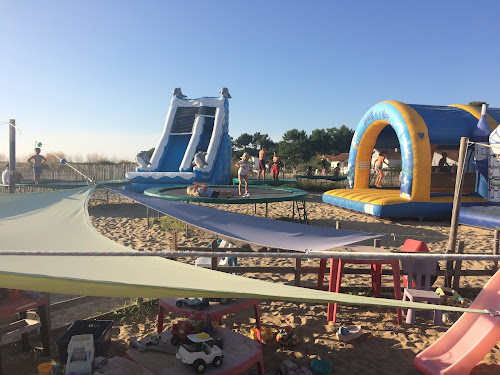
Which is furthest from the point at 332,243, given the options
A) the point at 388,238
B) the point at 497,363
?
the point at 388,238

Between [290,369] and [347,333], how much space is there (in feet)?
3.02

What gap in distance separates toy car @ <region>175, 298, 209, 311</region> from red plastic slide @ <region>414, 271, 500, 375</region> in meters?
1.78

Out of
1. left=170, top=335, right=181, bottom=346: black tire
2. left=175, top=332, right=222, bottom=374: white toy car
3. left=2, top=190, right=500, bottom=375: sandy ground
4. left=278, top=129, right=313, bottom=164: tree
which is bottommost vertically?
left=2, top=190, right=500, bottom=375: sandy ground

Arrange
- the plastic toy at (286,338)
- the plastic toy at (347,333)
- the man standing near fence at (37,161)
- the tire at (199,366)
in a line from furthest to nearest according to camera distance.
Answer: the man standing near fence at (37,161), the plastic toy at (347,333), the plastic toy at (286,338), the tire at (199,366)

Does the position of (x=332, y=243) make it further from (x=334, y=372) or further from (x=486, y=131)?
(x=486, y=131)

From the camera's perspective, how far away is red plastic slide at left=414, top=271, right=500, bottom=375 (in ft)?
7.92

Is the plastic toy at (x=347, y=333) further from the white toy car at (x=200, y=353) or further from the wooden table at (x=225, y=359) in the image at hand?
the white toy car at (x=200, y=353)

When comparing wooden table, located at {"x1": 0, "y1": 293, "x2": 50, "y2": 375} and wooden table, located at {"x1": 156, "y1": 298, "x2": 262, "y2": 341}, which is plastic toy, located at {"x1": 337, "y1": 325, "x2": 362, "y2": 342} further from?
wooden table, located at {"x1": 0, "y1": 293, "x2": 50, "y2": 375}

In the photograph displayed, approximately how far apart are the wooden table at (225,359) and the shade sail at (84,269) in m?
0.59

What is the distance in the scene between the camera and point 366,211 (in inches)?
394

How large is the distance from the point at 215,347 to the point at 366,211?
339 inches

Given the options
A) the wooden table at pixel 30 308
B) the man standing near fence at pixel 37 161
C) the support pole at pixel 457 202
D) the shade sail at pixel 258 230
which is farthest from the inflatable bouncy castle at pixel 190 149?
the wooden table at pixel 30 308

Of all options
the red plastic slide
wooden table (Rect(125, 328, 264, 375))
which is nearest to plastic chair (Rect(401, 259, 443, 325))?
the red plastic slide

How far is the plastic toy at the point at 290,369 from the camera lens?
2658mm
